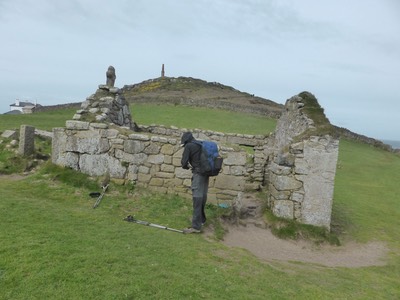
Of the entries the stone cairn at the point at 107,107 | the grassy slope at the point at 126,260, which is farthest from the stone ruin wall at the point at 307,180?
the stone cairn at the point at 107,107

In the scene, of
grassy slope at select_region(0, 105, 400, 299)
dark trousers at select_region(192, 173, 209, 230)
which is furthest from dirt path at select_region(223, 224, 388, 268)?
dark trousers at select_region(192, 173, 209, 230)

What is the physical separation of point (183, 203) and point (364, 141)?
2869 cm

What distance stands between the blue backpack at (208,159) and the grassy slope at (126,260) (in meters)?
1.56

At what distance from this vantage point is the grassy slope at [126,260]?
5.20 m

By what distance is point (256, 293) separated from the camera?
570 centimetres

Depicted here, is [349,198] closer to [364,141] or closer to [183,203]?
[183,203]

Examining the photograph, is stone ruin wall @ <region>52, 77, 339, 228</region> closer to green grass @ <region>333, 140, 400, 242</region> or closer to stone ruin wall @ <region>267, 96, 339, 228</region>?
stone ruin wall @ <region>267, 96, 339, 228</region>

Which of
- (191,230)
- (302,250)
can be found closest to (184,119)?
(302,250)

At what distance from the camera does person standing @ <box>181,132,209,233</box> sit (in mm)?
8328

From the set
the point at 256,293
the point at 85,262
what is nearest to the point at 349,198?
the point at 256,293

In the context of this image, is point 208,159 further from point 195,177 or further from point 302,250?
point 302,250

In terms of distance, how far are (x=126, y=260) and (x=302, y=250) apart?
204 inches

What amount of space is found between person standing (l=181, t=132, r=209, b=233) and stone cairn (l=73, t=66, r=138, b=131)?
3942 mm

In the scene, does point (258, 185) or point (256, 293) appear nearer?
point (256, 293)
